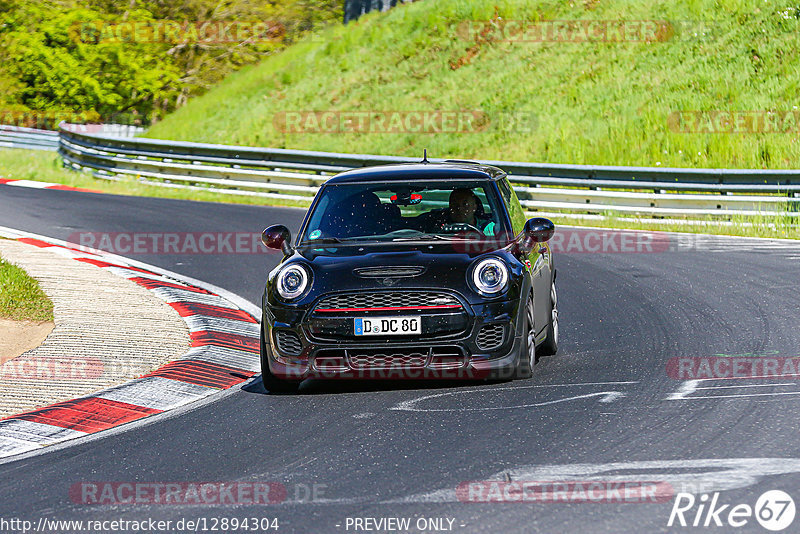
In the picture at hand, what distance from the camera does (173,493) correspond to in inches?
213

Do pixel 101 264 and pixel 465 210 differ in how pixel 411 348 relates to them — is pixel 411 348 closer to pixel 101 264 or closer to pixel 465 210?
pixel 465 210

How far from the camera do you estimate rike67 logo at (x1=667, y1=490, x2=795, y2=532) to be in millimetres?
4609

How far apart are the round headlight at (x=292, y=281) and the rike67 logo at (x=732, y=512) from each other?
3.33 m

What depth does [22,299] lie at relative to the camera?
36.7ft

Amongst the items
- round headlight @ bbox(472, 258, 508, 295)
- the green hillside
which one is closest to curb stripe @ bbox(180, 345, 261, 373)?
round headlight @ bbox(472, 258, 508, 295)

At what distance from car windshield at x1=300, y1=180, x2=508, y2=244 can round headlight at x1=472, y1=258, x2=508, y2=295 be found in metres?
0.65

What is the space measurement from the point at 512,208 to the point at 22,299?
16.7 feet

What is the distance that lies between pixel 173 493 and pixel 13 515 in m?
0.71

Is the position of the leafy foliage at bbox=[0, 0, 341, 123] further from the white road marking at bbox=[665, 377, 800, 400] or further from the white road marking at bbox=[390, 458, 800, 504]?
the white road marking at bbox=[390, 458, 800, 504]

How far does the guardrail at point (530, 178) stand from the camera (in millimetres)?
18094

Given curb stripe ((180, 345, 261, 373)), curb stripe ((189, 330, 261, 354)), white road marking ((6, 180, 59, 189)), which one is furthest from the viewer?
white road marking ((6, 180, 59, 189))

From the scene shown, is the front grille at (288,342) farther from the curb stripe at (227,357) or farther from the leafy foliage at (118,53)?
the leafy foliage at (118,53)

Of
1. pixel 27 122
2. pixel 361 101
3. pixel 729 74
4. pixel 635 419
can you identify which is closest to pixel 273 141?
pixel 361 101

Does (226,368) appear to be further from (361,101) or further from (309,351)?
(361,101)
